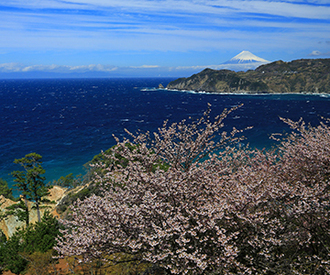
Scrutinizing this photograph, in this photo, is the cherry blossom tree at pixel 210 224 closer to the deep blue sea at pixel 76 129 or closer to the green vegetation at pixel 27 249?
the green vegetation at pixel 27 249

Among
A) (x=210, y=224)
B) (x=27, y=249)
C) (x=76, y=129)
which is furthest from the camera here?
(x=76, y=129)

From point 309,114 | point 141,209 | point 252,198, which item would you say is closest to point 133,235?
point 141,209

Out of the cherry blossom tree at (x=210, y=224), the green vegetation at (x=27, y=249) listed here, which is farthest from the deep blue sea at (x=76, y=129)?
the cherry blossom tree at (x=210, y=224)

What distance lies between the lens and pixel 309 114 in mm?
100750

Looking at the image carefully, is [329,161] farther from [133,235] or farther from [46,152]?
[46,152]

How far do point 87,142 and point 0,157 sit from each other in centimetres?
2025

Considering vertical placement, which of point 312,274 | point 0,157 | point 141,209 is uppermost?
point 141,209

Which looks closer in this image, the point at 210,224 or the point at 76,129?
the point at 210,224

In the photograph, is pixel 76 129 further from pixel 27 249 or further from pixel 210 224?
pixel 210 224

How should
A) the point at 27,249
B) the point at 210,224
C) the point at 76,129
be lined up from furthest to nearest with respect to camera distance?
the point at 76,129
the point at 27,249
the point at 210,224

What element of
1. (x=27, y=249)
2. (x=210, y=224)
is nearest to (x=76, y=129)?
(x=27, y=249)

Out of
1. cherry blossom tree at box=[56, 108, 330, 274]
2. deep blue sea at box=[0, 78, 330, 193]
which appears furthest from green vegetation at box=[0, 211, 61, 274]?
deep blue sea at box=[0, 78, 330, 193]

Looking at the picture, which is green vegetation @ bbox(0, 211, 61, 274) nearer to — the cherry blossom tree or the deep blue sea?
the cherry blossom tree

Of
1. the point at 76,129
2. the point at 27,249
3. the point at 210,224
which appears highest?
the point at 210,224
